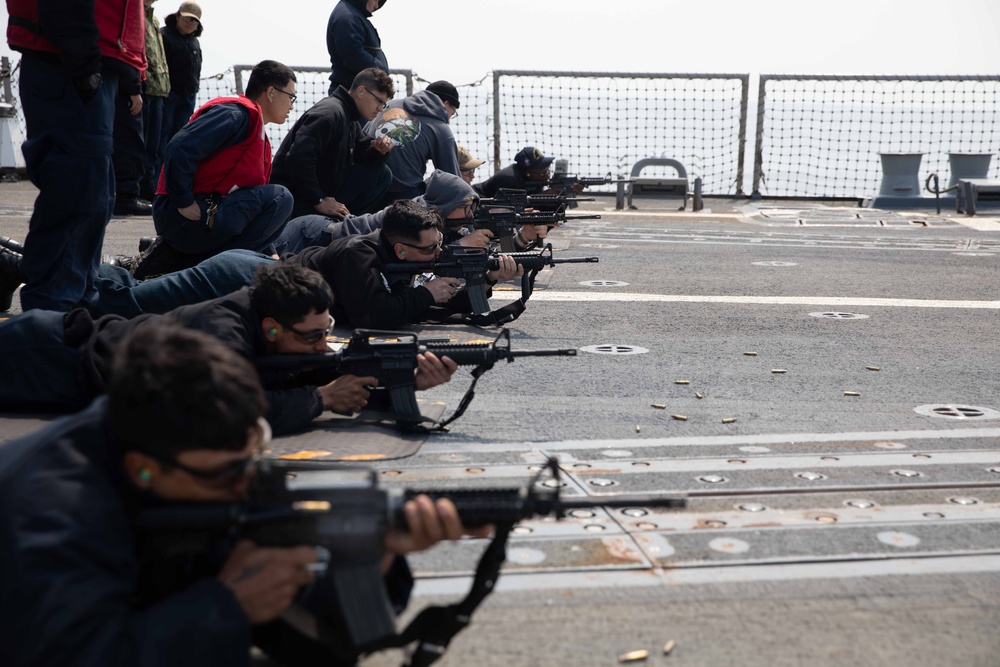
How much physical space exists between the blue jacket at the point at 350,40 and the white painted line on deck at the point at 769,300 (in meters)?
2.89

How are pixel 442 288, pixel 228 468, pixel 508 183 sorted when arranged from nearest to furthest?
pixel 228 468 → pixel 442 288 → pixel 508 183

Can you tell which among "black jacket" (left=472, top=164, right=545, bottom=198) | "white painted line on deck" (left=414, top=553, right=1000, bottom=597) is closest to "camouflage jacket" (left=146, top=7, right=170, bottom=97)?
"black jacket" (left=472, top=164, right=545, bottom=198)

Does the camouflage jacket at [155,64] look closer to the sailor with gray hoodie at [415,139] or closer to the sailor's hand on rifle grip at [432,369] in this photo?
the sailor with gray hoodie at [415,139]

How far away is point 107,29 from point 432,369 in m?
2.60

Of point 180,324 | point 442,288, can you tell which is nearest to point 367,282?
point 442,288

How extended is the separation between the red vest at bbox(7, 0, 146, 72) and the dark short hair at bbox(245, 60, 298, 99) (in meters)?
1.09

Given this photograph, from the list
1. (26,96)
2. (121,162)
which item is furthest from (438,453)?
(121,162)

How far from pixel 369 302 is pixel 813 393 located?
7.85 ft

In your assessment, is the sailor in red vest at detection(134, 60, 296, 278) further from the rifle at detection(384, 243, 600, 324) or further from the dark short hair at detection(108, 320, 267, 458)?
the dark short hair at detection(108, 320, 267, 458)

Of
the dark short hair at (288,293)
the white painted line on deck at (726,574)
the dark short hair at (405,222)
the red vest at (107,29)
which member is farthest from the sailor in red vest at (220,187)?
the white painted line on deck at (726,574)

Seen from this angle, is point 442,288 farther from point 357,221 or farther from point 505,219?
point 505,219

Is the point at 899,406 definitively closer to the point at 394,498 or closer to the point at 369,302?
the point at 369,302

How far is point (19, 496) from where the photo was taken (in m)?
1.98

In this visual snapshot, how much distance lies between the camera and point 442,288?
6.52 metres
